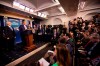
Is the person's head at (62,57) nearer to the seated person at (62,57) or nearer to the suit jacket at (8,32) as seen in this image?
the seated person at (62,57)

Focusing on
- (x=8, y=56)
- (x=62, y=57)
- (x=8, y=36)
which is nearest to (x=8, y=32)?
(x=8, y=36)

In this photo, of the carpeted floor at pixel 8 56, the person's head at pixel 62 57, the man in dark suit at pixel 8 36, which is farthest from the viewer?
the man in dark suit at pixel 8 36

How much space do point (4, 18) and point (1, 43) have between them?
1642mm

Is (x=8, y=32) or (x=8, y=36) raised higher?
(x=8, y=32)

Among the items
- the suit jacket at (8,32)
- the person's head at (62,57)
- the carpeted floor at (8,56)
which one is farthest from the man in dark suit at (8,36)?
the person's head at (62,57)

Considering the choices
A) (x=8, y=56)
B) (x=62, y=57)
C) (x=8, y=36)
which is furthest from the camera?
(x=8, y=36)

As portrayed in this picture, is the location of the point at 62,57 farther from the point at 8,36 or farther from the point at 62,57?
the point at 8,36

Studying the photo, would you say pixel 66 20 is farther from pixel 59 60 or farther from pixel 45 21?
pixel 59 60

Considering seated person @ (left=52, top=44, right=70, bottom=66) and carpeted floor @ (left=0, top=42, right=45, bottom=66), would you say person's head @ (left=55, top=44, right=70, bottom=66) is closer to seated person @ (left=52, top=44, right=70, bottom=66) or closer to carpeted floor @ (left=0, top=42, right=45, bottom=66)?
seated person @ (left=52, top=44, right=70, bottom=66)

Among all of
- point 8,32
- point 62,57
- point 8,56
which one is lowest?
point 8,56

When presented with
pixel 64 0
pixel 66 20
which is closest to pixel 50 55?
pixel 64 0

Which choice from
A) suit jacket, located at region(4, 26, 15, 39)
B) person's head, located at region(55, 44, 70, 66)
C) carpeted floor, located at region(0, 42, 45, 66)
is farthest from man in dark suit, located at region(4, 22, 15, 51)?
person's head, located at region(55, 44, 70, 66)

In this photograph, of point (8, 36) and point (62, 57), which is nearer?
point (62, 57)

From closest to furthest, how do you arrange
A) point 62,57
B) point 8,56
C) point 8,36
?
point 62,57 < point 8,56 < point 8,36
